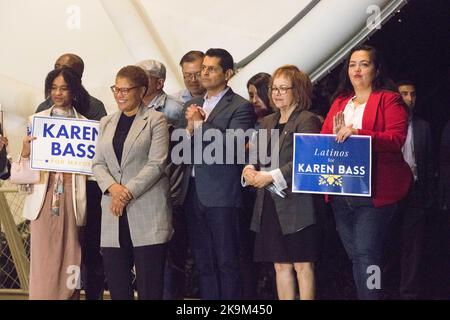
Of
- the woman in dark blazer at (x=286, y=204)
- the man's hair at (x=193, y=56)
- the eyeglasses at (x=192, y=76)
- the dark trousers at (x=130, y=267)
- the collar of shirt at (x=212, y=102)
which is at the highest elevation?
the man's hair at (x=193, y=56)

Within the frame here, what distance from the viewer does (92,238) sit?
19.1 feet

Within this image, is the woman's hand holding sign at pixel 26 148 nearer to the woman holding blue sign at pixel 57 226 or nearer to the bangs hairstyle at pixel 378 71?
the woman holding blue sign at pixel 57 226

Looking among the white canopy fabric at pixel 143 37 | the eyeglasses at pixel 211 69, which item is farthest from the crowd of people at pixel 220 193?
the white canopy fabric at pixel 143 37

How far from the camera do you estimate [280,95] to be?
5273 mm

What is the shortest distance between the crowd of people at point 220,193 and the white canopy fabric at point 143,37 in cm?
37

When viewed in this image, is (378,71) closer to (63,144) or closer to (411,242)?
(411,242)

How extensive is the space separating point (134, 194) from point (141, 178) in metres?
0.10

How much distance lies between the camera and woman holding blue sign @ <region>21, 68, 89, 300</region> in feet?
A: 18.3

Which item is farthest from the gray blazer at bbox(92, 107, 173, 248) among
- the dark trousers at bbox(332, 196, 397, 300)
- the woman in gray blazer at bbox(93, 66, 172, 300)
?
the dark trousers at bbox(332, 196, 397, 300)

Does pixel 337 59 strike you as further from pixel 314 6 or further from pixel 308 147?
pixel 308 147

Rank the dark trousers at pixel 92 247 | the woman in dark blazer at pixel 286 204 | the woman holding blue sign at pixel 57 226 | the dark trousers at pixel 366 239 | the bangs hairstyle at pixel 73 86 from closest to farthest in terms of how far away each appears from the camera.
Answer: the dark trousers at pixel 366 239, the woman in dark blazer at pixel 286 204, the woman holding blue sign at pixel 57 226, the bangs hairstyle at pixel 73 86, the dark trousers at pixel 92 247

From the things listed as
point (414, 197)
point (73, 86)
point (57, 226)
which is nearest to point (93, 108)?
point (73, 86)

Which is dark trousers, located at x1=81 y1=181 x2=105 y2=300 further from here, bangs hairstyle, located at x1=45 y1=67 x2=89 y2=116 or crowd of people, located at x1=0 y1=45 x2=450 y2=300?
bangs hairstyle, located at x1=45 y1=67 x2=89 y2=116

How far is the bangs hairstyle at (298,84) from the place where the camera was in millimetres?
5281
